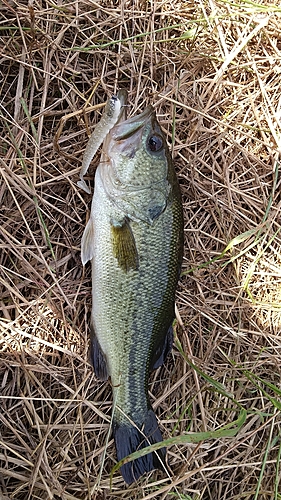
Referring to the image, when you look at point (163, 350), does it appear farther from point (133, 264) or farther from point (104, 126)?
point (104, 126)

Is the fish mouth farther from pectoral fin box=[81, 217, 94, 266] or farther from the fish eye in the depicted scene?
pectoral fin box=[81, 217, 94, 266]

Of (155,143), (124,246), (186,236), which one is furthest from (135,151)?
(186,236)

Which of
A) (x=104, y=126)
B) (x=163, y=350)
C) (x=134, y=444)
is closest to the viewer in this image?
(x=104, y=126)

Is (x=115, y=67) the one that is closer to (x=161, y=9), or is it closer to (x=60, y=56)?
(x=60, y=56)

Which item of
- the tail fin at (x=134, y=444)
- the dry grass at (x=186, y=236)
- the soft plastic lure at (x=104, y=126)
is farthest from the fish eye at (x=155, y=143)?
→ the tail fin at (x=134, y=444)

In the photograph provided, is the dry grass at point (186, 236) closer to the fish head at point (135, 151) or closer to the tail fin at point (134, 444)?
the tail fin at point (134, 444)
